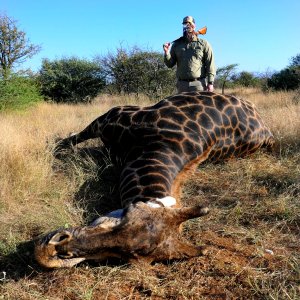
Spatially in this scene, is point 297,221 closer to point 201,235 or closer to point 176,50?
point 201,235

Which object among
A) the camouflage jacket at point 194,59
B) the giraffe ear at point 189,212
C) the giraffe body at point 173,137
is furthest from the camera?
the camouflage jacket at point 194,59

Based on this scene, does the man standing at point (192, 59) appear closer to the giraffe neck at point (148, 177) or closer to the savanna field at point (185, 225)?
the savanna field at point (185, 225)

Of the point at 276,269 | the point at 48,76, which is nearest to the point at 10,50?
the point at 48,76

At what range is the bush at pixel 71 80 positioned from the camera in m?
20.5

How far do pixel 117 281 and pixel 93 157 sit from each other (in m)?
2.57

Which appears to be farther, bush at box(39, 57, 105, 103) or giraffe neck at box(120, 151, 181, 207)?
bush at box(39, 57, 105, 103)

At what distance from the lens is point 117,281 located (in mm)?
2477

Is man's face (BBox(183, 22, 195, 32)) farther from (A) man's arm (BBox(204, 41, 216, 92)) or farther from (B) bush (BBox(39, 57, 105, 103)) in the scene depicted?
(B) bush (BBox(39, 57, 105, 103))

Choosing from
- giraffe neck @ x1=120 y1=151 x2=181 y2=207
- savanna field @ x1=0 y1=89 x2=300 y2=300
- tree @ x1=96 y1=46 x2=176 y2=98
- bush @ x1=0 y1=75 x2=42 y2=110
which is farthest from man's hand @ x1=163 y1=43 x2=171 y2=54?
tree @ x1=96 y1=46 x2=176 y2=98

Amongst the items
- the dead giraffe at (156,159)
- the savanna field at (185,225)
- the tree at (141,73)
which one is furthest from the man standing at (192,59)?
the tree at (141,73)

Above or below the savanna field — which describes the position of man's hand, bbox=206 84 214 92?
above

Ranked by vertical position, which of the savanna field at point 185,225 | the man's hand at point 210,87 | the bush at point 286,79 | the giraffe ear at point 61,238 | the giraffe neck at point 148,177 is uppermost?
the bush at point 286,79

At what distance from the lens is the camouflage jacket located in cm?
700

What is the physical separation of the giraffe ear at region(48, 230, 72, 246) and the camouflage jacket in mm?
5313
